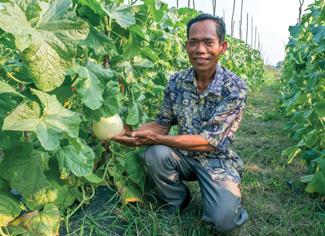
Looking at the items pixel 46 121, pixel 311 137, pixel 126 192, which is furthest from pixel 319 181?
pixel 46 121

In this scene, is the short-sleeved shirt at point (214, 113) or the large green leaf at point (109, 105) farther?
the short-sleeved shirt at point (214, 113)

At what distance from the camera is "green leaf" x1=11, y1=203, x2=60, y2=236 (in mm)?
1665

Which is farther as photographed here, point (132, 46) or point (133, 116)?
point (133, 116)

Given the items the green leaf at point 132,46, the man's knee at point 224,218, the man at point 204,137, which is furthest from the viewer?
the man at point 204,137

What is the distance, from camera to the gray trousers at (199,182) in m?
2.05

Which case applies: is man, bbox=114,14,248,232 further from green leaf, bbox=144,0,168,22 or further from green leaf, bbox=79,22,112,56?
green leaf, bbox=79,22,112,56

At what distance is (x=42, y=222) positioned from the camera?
1.68 m

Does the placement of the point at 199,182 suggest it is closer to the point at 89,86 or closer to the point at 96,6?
the point at 89,86

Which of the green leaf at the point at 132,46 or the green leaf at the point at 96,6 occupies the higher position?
the green leaf at the point at 96,6

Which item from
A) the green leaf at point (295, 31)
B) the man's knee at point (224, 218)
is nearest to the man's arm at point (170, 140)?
the man's knee at point (224, 218)

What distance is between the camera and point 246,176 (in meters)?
3.11

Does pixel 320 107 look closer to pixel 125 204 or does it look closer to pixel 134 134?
pixel 134 134

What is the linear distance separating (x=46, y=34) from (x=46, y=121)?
1.14 feet

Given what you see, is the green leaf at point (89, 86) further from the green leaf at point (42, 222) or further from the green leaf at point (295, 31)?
the green leaf at point (295, 31)
